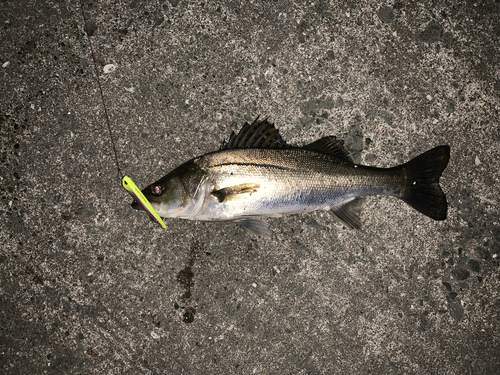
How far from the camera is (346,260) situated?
3.14 metres

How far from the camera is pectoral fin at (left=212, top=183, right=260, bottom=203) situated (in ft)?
8.45

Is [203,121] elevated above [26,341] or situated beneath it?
elevated above

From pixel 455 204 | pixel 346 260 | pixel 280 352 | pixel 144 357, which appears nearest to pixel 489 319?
pixel 455 204

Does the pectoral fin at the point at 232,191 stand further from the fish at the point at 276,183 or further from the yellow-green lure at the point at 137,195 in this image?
the yellow-green lure at the point at 137,195

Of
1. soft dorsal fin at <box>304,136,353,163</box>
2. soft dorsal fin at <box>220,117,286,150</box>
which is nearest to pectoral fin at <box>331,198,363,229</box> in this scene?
soft dorsal fin at <box>304,136,353,163</box>

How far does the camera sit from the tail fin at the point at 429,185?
2834mm

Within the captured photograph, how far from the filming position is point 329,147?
2.84 meters

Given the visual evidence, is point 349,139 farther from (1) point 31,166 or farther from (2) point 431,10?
(1) point 31,166

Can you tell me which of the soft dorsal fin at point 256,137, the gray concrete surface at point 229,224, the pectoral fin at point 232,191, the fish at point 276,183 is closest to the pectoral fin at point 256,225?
the fish at point 276,183

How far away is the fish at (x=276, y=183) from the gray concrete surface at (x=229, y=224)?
0.36 meters

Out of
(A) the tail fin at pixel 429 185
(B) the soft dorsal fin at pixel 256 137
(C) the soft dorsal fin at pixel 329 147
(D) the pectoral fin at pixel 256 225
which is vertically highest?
(B) the soft dorsal fin at pixel 256 137

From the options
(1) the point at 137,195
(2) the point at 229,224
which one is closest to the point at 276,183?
(2) the point at 229,224

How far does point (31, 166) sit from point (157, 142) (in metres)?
1.26

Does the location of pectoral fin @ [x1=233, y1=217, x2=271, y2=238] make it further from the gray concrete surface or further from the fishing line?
the fishing line
